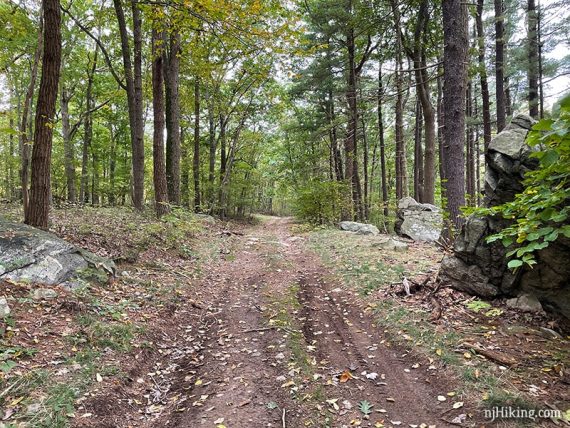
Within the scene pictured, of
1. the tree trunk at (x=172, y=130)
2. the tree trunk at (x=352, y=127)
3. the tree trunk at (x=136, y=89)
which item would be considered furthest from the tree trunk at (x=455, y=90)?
the tree trunk at (x=172, y=130)

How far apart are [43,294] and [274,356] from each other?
334 centimetres

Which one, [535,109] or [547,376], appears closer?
[547,376]

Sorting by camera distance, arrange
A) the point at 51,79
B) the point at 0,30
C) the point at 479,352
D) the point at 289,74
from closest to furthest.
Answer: the point at 479,352 → the point at 51,79 → the point at 289,74 → the point at 0,30

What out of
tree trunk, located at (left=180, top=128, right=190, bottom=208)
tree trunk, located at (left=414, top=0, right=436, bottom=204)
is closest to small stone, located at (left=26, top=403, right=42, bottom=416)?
tree trunk, located at (left=414, top=0, right=436, bottom=204)

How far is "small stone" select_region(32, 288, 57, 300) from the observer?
14.6 ft

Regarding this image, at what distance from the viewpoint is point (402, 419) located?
3080 mm

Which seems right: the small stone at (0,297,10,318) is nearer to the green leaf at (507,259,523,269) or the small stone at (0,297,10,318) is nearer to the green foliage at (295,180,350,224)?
the green leaf at (507,259,523,269)

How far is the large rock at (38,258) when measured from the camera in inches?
186

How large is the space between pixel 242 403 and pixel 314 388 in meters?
0.80

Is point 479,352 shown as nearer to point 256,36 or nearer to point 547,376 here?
point 547,376

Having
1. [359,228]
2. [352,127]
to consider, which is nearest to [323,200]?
[359,228]

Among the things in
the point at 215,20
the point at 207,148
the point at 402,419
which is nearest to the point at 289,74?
the point at 215,20

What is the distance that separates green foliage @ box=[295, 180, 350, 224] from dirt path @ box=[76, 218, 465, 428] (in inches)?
420

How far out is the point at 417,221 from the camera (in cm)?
1381
